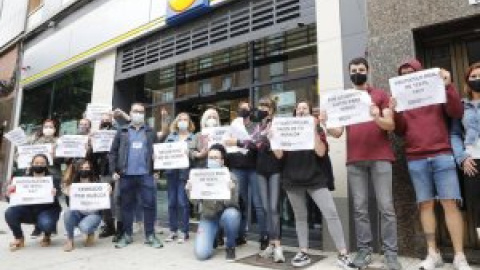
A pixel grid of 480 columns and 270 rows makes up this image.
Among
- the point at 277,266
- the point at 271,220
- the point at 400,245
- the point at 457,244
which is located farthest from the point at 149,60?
the point at 457,244

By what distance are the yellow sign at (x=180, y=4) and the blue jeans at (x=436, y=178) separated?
518 cm

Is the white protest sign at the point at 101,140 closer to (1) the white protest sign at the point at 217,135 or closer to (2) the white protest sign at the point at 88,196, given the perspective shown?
(2) the white protest sign at the point at 88,196

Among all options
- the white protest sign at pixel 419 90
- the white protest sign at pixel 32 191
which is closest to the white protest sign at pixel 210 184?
the white protest sign at pixel 419 90

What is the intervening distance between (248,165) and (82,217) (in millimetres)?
2507

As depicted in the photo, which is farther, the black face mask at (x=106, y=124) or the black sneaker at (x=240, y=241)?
the black face mask at (x=106, y=124)

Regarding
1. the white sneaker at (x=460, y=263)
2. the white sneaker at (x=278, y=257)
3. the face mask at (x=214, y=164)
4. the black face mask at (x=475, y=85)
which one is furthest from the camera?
the face mask at (x=214, y=164)

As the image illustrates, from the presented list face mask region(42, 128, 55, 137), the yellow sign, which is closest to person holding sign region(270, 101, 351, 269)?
the yellow sign

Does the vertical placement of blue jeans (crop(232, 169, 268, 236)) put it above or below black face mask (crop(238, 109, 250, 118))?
below

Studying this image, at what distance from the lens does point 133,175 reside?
18.4 ft

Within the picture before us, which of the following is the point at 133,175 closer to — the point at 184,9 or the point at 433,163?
the point at 184,9

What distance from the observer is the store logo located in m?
7.31

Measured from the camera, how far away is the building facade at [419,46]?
4.43 meters

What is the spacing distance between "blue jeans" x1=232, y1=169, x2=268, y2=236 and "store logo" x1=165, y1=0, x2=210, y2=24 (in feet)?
11.7

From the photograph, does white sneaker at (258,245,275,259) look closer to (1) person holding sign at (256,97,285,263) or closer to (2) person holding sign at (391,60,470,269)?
(1) person holding sign at (256,97,285,263)
